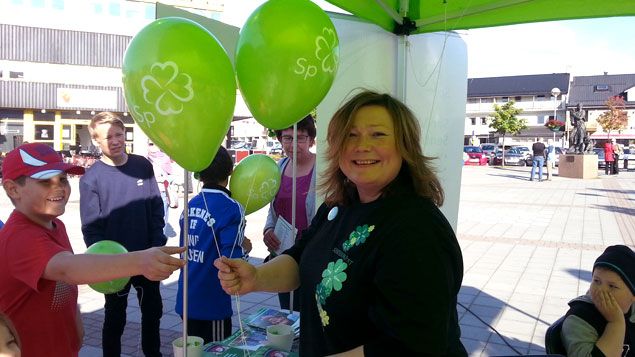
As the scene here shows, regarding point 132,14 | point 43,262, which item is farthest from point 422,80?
point 132,14

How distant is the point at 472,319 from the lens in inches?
191

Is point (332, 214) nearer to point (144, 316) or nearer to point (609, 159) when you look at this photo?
point (144, 316)

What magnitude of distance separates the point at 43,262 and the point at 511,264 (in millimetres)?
6522

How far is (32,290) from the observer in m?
1.86

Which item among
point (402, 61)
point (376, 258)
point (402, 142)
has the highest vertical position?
point (402, 61)

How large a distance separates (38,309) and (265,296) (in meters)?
3.86

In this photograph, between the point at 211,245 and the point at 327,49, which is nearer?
the point at 327,49

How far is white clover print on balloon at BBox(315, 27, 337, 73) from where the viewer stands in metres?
2.20

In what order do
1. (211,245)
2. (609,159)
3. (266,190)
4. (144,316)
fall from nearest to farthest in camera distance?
(211,245), (266,190), (144,316), (609,159)

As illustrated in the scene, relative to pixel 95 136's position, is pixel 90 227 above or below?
below

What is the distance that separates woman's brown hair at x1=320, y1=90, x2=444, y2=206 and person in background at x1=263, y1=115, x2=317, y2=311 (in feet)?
5.58

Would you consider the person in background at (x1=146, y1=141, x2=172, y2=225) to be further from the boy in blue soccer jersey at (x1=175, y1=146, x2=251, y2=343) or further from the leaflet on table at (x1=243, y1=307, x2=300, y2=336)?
the leaflet on table at (x1=243, y1=307, x2=300, y2=336)

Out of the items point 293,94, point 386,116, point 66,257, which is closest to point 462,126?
point 293,94

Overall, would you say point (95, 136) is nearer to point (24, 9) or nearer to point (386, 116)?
point (386, 116)
